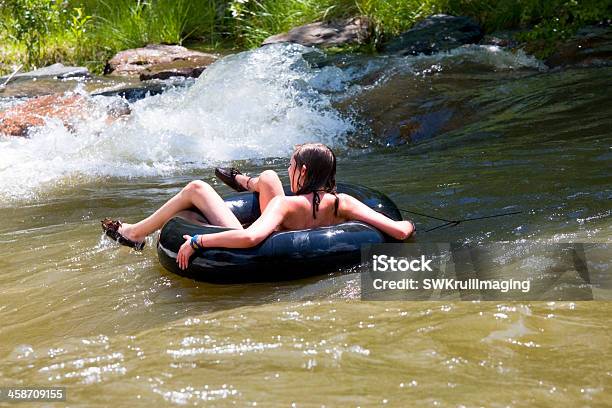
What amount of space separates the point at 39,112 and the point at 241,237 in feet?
19.7

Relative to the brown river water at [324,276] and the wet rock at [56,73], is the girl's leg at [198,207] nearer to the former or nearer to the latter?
the brown river water at [324,276]

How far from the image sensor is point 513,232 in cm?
513

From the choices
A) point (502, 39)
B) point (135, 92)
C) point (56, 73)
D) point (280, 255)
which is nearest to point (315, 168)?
point (280, 255)

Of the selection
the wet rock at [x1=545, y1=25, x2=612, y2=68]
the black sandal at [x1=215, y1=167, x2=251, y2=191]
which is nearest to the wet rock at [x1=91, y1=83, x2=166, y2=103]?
the wet rock at [x1=545, y1=25, x2=612, y2=68]

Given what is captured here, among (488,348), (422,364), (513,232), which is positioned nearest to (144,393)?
(422,364)

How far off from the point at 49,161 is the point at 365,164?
10.3ft

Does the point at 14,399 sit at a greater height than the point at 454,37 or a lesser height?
lesser

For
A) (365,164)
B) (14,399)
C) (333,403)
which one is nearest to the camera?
(333,403)

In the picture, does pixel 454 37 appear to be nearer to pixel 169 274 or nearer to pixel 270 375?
pixel 169 274

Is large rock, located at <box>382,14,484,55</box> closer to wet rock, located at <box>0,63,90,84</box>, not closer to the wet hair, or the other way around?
wet rock, located at <box>0,63,90,84</box>

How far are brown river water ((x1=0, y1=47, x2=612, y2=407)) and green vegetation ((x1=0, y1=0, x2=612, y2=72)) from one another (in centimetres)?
152

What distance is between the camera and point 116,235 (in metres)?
5.59

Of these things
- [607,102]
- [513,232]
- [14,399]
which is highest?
[607,102]

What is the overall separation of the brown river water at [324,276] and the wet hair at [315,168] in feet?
1.80
